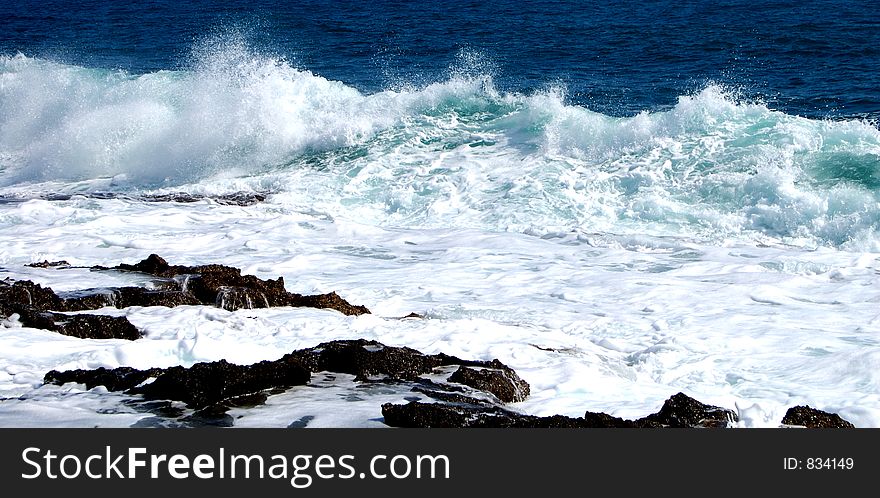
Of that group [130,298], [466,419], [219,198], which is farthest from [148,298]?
[219,198]

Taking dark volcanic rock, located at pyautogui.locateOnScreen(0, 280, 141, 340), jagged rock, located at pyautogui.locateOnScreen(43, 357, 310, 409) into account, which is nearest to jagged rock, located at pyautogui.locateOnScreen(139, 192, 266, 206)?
dark volcanic rock, located at pyautogui.locateOnScreen(0, 280, 141, 340)

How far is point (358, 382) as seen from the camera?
556 centimetres

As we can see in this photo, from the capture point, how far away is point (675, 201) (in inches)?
475

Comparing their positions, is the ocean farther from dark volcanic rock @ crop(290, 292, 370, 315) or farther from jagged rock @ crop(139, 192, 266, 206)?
dark volcanic rock @ crop(290, 292, 370, 315)

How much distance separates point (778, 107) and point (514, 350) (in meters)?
10.3

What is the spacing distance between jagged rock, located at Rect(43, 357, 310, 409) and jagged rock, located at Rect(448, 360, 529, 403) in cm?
84

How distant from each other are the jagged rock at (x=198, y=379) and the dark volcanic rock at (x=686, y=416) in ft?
6.07

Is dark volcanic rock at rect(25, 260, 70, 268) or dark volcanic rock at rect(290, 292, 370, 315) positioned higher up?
dark volcanic rock at rect(25, 260, 70, 268)

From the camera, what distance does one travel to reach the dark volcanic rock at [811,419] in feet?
17.1

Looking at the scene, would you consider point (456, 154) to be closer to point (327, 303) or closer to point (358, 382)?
point (327, 303)

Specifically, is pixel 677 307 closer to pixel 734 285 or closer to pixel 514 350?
pixel 734 285

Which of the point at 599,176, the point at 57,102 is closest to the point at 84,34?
the point at 57,102

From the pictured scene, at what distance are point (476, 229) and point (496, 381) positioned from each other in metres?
6.03

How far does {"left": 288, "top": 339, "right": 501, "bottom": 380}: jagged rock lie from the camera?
570 centimetres
